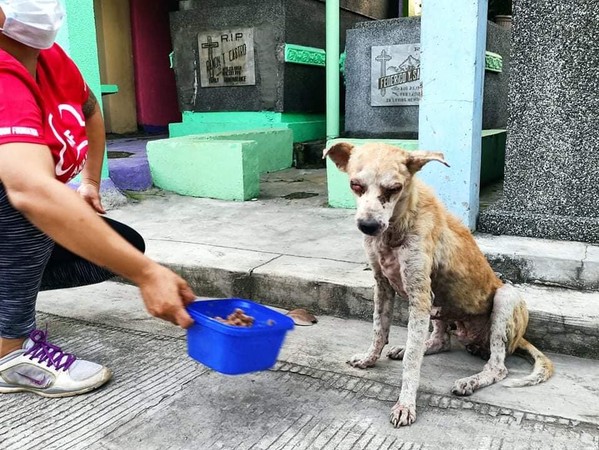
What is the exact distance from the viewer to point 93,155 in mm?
2916

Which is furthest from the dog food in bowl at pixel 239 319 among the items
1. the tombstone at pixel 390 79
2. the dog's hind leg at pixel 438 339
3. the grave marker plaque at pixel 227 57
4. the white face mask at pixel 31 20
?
the grave marker plaque at pixel 227 57

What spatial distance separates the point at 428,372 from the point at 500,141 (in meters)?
4.00

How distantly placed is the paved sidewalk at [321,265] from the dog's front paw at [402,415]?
0.99 metres

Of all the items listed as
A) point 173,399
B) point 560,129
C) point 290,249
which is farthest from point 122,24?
point 173,399

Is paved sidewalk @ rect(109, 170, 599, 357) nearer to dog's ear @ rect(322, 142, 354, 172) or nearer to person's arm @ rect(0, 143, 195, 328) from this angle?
dog's ear @ rect(322, 142, 354, 172)

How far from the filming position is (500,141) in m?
6.10

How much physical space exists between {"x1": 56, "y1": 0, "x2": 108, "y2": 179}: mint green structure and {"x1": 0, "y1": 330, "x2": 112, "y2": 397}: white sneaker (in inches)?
135

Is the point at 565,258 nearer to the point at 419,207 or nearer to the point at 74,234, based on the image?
the point at 419,207

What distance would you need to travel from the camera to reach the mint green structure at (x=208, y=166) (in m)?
5.68

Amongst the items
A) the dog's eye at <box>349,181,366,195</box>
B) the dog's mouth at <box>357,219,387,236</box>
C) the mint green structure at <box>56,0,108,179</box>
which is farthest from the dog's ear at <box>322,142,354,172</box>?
the mint green structure at <box>56,0,108,179</box>

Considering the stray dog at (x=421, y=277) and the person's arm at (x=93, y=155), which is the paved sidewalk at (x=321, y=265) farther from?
the person's arm at (x=93, y=155)

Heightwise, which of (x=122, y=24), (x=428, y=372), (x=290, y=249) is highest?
A: (x=122, y=24)

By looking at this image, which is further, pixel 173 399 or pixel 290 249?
pixel 290 249

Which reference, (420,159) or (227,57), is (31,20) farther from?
(227,57)
